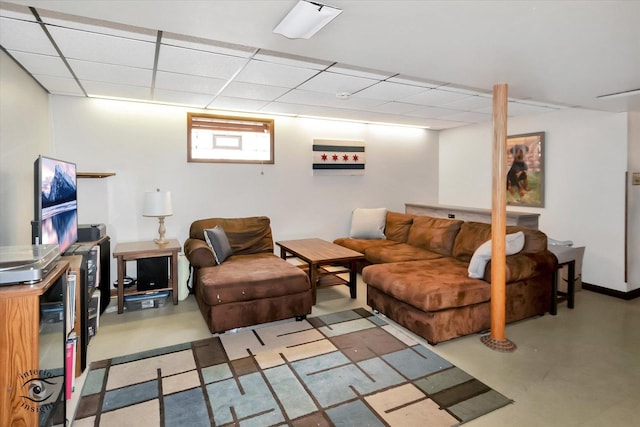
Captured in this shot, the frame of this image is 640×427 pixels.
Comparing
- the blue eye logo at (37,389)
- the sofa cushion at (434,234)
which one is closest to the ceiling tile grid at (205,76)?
the sofa cushion at (434,234)

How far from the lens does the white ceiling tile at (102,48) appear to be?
2426 millimetres

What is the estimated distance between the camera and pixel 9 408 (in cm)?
157

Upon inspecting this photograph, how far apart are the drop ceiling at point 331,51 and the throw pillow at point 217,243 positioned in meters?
1.52

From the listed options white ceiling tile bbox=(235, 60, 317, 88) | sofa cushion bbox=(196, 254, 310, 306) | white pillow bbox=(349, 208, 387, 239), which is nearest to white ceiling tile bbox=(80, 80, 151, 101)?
white ceiling tile bbox=(235, 60, 317, 88)

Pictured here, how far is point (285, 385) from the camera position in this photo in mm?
2455

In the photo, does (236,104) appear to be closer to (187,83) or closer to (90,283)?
(187,83)

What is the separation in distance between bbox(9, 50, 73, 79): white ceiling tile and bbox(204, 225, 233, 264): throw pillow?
6.41 feet

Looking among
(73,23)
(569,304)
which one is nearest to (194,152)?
(73,23)

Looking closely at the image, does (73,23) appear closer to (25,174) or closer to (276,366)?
(25,174)

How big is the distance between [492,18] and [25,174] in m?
3.81

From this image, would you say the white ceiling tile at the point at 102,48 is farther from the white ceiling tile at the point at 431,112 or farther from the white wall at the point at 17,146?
the white ceiling tile at the point at 431,112

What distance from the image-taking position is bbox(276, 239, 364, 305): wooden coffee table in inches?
156

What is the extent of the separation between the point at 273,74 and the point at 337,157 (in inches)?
98.1

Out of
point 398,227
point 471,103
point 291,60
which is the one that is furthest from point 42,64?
point 398,227
